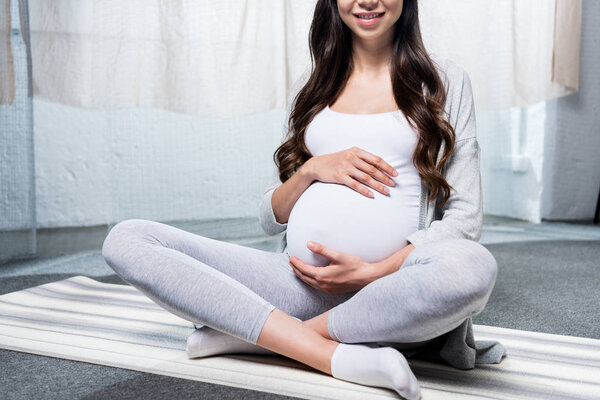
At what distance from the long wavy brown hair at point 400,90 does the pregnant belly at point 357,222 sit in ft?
0.22

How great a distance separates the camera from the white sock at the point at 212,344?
1073 mm

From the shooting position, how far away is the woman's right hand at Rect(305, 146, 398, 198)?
103 centimetres

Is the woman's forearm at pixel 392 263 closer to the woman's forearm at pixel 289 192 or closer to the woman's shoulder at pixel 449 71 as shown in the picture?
the woman's forearm at pixel 289 192

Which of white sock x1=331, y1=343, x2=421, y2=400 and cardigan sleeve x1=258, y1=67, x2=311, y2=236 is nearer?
white sock x1=331, y1=343, x2=421, y2=400

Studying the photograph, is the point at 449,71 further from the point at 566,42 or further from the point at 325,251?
the point at 566,42

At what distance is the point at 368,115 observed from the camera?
3.66ft

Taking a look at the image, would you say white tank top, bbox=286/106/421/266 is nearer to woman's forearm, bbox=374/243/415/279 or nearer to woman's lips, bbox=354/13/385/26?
woman's forearm, bbox=374/243/415/279

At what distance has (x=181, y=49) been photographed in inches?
93.3

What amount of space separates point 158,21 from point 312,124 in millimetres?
1387

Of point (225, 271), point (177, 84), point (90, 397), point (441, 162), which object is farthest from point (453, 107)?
point (177, 84)

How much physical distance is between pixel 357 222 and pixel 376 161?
0.35 feet

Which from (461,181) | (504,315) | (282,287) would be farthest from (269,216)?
(504,315)

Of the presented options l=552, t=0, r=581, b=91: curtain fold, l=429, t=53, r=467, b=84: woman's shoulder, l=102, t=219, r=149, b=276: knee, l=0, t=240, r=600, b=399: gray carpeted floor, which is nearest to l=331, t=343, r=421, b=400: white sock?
l=0, t=240, r=600, b=399: gray carpeted floor

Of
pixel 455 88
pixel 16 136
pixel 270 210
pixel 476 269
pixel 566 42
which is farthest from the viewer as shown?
pixel 566 42
